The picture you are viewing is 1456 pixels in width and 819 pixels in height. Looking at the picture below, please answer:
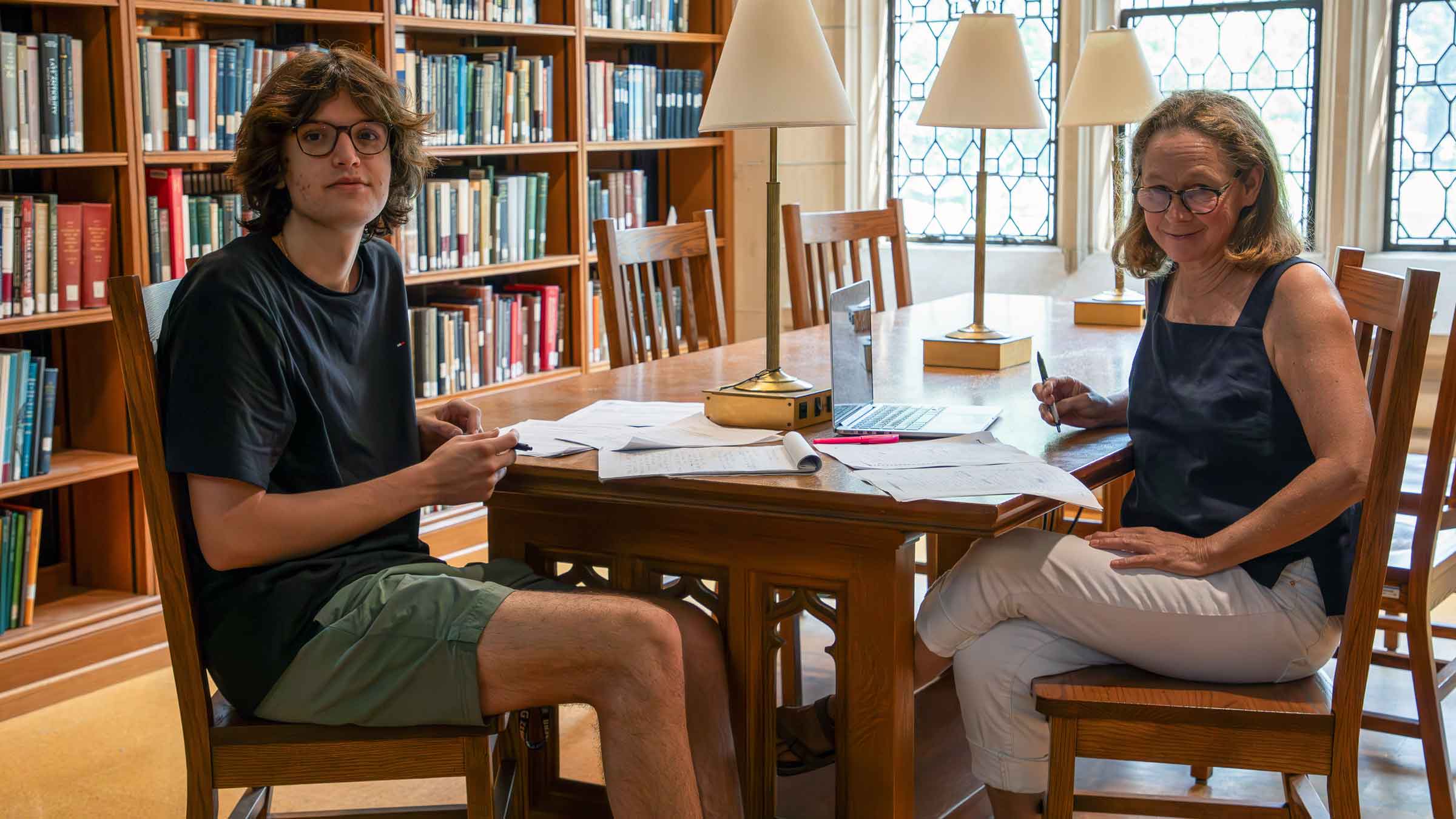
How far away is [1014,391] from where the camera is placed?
2.46 m

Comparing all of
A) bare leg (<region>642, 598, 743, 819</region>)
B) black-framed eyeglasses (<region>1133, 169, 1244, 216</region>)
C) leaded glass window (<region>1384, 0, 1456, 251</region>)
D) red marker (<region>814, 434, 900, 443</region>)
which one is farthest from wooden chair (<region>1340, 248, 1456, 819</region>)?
leaded glass window (<region>1384, 0, 1456, 251</region>)

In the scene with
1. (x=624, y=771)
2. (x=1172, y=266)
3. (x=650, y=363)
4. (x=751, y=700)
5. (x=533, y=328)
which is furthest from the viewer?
(x=533, y=328)

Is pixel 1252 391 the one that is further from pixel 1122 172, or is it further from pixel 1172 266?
pixel 1122 172

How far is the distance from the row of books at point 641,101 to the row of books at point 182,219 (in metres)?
1.33

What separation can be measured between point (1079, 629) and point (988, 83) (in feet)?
4.47

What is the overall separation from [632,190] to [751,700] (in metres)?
3.03

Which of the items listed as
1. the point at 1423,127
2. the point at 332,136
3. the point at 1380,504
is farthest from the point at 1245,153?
the point at 1423,127

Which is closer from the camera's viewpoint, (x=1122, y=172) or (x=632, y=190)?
(x=1122, y=172)

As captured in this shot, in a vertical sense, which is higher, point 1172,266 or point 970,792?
point 1172,266

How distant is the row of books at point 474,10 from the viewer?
384cm

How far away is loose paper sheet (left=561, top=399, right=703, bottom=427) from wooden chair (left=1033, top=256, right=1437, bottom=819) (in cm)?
71

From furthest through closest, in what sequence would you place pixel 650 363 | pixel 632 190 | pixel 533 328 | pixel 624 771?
pixel 632 190 < pixel 533 328 < pixel 650 363 < pixel 624 771

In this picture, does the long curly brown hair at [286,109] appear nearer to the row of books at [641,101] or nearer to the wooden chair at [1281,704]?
the wooden chair at [1281,704]

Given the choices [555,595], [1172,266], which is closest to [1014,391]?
[1172,266]
